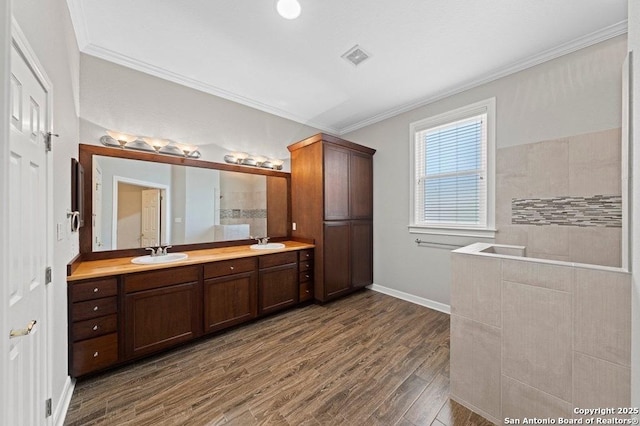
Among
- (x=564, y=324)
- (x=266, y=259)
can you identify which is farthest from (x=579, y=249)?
(x=266, y=259)

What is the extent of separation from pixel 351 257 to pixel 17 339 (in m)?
3.19

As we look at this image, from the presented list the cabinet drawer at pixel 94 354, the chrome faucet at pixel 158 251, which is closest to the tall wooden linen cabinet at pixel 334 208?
the chrome faucet at pixel 158 251

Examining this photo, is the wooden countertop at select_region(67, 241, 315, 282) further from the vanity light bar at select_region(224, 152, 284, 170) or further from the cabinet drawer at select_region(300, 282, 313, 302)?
the vanity light bar at select_region(224, 152, 284, 170)

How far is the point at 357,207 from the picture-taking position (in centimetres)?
373

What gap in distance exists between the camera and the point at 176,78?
8.99 ft

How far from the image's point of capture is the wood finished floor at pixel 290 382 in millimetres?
1533

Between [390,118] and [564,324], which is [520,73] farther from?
[564,324]

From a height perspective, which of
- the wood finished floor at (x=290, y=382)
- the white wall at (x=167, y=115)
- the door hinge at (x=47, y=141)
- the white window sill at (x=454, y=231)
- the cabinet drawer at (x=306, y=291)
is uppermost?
the white wall at (x=167, y=115)

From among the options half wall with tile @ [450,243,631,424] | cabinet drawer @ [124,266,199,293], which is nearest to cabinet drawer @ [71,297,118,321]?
cabinet drawer @ [124,266,199,293]

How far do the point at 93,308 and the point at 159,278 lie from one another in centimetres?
45

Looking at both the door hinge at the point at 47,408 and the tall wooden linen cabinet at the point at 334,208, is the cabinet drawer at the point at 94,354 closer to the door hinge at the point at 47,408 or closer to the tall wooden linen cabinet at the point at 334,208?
the door hinge at the point at 47,408

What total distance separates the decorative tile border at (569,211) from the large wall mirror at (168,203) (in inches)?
120

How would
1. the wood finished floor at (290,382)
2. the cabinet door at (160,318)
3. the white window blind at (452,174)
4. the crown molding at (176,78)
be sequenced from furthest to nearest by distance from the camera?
the white window blind at (452,174)
the crown molding at (176,78)
the cabinet door at (160,318)
the wood finished floor at (290,382)

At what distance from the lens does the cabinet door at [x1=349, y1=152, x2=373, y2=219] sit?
3652 millimetres
